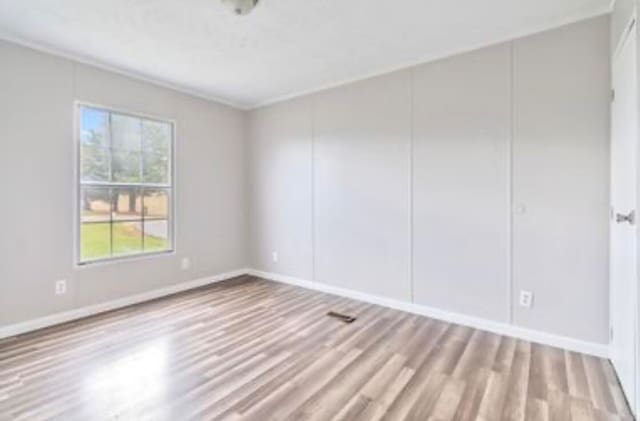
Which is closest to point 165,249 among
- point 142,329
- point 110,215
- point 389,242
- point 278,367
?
point 110,215

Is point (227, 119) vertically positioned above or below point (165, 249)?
above

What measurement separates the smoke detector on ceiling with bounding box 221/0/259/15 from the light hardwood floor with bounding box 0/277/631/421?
2.50 metres

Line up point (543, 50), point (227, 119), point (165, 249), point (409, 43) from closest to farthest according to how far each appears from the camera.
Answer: point (543, 50) → point (409, 43) → point (165, 249) → point (227, 119)

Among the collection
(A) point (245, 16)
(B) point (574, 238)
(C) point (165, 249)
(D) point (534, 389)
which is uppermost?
(A) point (245, 16)

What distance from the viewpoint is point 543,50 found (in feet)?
8.64

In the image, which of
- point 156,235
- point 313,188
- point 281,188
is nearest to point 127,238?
point 156,235

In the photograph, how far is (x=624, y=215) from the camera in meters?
1.98

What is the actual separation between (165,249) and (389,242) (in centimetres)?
Result: 273

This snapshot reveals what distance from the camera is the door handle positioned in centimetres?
179

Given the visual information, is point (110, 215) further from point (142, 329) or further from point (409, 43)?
point (409, 43)

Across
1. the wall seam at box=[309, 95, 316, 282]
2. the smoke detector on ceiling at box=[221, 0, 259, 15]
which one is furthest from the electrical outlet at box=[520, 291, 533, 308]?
the smoke detector on ceiling at box=[221, 0, 259, 15]

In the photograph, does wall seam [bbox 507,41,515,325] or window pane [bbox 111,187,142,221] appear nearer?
wall seam [bbox 507,41,515,325]

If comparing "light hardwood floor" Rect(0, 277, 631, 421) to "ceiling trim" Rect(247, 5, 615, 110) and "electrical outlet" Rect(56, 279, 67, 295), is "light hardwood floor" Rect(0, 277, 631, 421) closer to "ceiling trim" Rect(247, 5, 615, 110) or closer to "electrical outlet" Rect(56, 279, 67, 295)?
"electrical outlet" Rect(56, 279, 67, 295)

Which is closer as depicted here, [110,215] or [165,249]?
[110,215]
